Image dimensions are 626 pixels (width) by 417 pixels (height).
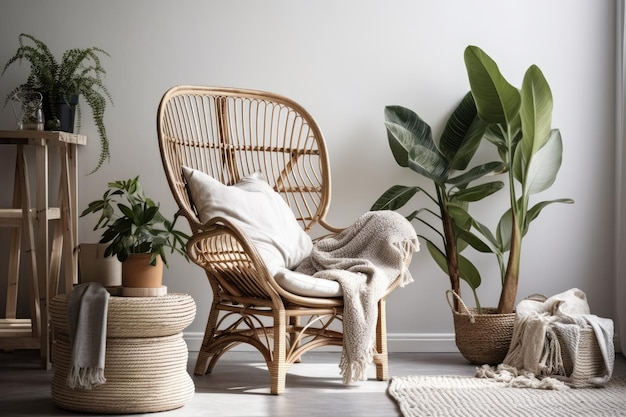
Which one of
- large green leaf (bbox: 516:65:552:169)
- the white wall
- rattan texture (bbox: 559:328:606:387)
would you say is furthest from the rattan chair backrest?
rattan texture (bbox: 559:328:606:387)

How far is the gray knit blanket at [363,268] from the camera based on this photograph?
103 inches

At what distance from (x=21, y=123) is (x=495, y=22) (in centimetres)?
211

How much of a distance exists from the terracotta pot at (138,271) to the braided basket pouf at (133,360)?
2.9 inches

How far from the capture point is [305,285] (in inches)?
102

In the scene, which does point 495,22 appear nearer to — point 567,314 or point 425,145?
point 425,145

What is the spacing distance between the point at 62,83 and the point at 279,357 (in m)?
1.53

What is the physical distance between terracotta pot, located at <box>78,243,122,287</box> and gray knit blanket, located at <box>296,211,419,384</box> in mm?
699

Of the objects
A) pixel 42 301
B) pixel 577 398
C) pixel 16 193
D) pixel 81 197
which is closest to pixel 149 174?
pixel 81 197

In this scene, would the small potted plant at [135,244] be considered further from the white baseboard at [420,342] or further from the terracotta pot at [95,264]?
the white baseboard at [420,342]

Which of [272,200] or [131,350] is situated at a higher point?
[272,200]

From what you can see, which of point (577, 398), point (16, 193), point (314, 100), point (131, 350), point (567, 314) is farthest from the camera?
point (314, 100)

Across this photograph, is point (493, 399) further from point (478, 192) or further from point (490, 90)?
point (490, 90)

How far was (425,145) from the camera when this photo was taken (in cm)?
337

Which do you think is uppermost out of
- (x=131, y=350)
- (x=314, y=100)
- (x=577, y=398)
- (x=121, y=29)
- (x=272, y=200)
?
(x=121, y=29)
